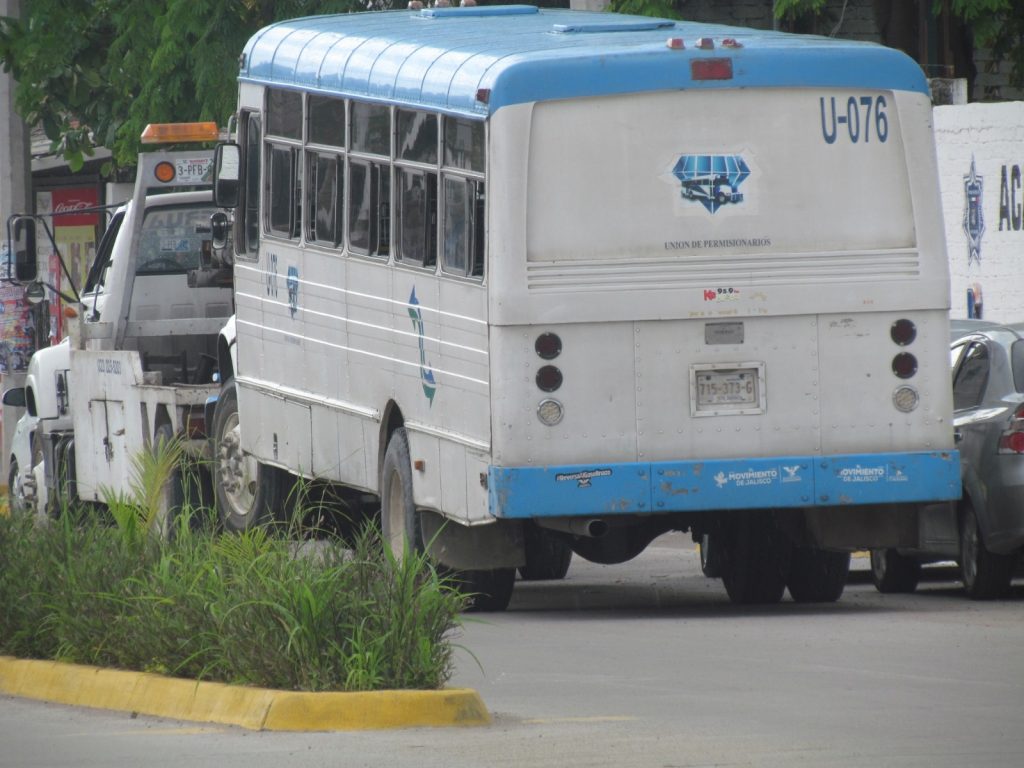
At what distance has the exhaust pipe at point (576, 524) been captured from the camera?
492 inches

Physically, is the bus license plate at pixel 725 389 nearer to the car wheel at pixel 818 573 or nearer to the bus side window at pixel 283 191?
the car wheel at pixel 818 573

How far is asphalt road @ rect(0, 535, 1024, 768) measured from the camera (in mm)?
8352

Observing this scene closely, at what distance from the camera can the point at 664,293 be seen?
41.0ft

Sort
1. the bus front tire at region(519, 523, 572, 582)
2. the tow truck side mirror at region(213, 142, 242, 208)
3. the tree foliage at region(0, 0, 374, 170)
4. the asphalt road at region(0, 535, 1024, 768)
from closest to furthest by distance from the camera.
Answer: the asphalt road at region(0, 535, 1024, 768), the bus front tire at region(519, 523, 572, 582), the tow truck side mirror at region(213, 142, 242, 208), the tree foliage at region(0, 0, 374, 170)

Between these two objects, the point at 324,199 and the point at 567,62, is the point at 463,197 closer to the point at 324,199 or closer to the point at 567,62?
the point at 567,62

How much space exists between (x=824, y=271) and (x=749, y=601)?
2.35 metres

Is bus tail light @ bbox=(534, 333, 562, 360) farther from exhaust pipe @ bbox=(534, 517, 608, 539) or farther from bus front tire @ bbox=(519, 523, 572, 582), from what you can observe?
bus front tire @ bbox=(519, 523, 572, 582)

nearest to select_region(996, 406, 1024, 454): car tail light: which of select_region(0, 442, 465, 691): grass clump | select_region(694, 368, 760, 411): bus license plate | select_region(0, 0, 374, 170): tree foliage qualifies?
select_region(694, 368, 760, 411): bus license plate

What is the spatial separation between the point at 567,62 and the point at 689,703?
4.00 meters

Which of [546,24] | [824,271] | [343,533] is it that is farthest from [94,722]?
[343,533]

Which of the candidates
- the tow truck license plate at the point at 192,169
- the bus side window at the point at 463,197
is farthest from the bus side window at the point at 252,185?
the bus side window at the point at 463,197

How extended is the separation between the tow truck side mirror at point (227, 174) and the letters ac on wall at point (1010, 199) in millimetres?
7364

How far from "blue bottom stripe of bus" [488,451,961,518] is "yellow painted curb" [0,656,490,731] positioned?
302 cm

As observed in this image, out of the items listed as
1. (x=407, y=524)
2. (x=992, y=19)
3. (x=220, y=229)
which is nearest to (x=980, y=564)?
(x=407, y=524)
